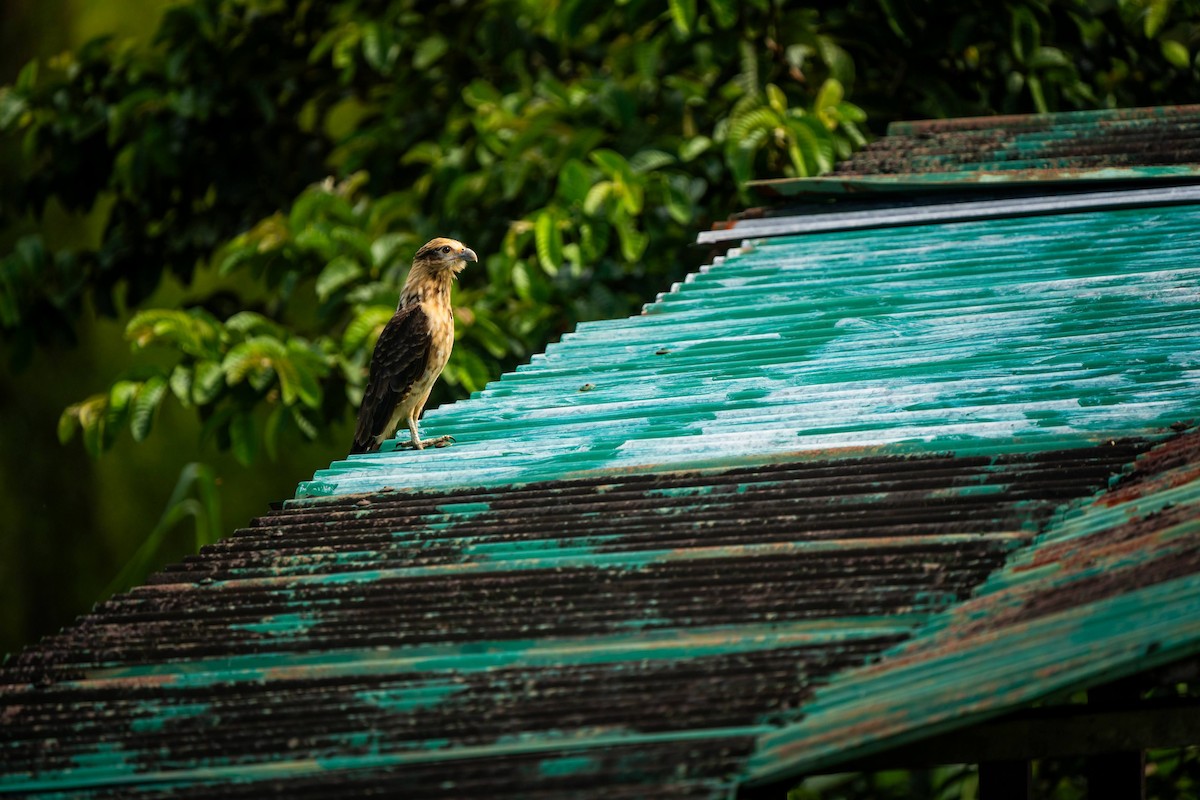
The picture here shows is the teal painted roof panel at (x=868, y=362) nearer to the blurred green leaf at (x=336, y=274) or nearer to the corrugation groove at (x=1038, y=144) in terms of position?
the corrugation groove at (x=1038, y=144)

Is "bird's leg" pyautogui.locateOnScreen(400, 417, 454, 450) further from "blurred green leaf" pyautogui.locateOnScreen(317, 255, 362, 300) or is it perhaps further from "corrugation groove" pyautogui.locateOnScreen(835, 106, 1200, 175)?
"blurred green leaf" pyautogui.locateOnScreen(317, 255, 362, 300)

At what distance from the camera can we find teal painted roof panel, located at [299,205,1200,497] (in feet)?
12.7

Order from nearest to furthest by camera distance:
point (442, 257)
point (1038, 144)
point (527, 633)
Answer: point (527, 633), point (442, 257), point (1038, 144)

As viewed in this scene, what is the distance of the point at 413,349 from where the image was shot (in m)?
6.07

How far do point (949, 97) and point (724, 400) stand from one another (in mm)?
4826

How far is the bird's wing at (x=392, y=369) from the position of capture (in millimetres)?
6039

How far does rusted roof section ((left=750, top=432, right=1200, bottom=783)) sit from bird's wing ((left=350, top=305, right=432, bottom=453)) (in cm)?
343

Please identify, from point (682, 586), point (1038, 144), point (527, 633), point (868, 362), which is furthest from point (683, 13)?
point (527, 633)

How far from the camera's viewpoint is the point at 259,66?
397 inches

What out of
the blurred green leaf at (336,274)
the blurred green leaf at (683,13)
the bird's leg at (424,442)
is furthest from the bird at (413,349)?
the blurred green leaf at (683,13)

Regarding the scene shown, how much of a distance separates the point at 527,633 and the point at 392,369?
315cm

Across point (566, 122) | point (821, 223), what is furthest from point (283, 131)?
point (821, 223)

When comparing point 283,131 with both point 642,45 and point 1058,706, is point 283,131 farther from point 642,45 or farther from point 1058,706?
point 1058,706

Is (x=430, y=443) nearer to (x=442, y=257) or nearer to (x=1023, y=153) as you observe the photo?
(x=442, y=257)
